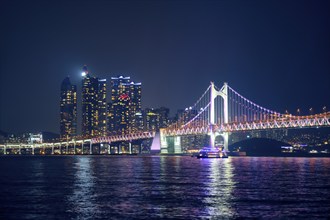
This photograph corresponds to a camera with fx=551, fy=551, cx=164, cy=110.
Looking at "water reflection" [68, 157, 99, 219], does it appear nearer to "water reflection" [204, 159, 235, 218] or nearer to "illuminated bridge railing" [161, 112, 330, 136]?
"water reflection" [204, 159, 235, 218]

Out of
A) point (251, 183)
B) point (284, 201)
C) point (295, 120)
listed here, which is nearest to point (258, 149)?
point (295, 120)

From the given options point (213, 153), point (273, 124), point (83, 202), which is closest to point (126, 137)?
point (213, 153)

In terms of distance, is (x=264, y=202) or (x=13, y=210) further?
(x=264, y=202)

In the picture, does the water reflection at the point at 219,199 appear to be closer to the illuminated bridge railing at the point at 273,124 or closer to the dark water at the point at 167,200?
the dark water at the point at 167,200

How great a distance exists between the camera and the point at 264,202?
29.4 m

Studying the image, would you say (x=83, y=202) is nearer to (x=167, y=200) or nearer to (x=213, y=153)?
(x=167, y=200)

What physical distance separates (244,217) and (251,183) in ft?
57.6

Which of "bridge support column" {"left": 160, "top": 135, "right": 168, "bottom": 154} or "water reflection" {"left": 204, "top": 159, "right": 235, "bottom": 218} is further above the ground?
"bridge support column" {"left": 160, "top": 135, "right": 168, "bottom": 154}

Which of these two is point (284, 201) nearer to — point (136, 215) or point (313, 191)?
point (313, 191)

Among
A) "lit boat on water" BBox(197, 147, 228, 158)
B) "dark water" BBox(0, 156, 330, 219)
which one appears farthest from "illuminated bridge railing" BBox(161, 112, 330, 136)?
"dark water" BBox(0, 156, 330, 219)

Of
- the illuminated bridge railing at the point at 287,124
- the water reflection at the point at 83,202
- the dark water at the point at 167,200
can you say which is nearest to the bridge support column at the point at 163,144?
the illuminated bridge railing at the point at 287,124

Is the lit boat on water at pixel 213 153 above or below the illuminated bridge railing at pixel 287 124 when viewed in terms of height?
below

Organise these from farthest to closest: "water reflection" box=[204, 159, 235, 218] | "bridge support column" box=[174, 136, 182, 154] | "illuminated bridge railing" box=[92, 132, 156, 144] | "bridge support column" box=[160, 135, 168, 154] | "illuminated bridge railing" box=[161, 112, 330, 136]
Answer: "illuminated bridge railing" box=[92, 132, 156, 144], "bridge support column" box=[160, 135, 168, 154], "bridge support column" box=[174, 136, 182, 154], "illuminated bridge railing" box=[161, 112, 330, 136], "water reflection" box=[204, 159, 235, 218]

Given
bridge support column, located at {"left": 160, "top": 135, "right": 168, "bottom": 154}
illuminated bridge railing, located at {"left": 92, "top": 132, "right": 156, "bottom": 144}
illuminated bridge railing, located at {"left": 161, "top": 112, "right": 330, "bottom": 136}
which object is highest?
illuminated bridge railing, located at {"left": 161, "top": 112, "right": 330, "bottom": 136}
